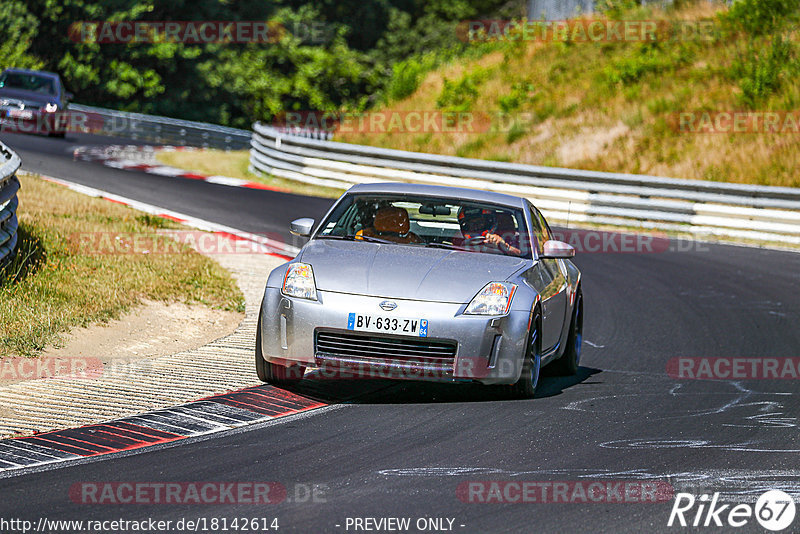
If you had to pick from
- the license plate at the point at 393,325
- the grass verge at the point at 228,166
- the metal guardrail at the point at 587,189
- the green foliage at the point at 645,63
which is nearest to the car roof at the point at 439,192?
the license plate at the point at 393,325

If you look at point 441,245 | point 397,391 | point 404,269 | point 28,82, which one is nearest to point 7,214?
point 441,245

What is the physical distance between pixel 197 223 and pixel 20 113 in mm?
13056

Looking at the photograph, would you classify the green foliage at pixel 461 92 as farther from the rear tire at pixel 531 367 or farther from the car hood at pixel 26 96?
the rear tire at pixel 531 367

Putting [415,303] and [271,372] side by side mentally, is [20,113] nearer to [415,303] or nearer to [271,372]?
[271,372]

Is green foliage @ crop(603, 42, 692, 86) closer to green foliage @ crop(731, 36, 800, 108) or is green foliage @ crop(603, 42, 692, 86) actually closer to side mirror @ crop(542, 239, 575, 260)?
green foliage @ crop(731, 36, 800, 108)

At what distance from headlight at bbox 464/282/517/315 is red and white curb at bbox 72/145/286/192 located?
53.7 ft

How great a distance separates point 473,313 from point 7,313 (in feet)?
13.1

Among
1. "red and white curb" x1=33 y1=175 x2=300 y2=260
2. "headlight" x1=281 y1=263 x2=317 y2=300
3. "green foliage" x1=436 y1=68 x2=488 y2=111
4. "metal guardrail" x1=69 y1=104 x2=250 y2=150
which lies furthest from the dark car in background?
"headlight" x1=281 y1=263 x2=317 y2=300

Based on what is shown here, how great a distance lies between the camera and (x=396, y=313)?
24.5 ft

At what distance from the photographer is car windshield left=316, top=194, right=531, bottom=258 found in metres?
8.72

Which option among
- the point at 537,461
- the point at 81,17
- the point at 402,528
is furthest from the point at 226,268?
the point at 81,17

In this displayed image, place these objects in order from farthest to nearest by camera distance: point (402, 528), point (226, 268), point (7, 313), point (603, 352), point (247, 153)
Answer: point (247, 153) → point (226, 268) → point (603, 352) → point (7, 313) → point (402, 528)

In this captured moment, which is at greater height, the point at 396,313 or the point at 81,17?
the point at 81,17

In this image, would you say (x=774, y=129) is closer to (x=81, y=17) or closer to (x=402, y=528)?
(x=402, y=528)
